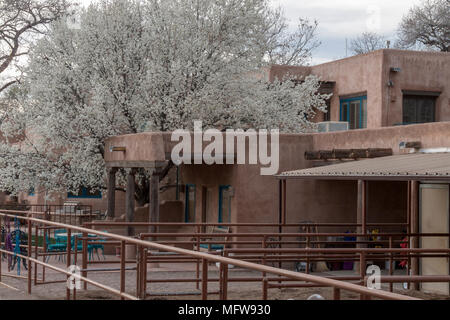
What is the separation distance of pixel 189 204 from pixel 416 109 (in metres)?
8.90

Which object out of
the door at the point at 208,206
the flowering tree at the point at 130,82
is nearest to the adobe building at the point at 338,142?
the door at the point at 208,206

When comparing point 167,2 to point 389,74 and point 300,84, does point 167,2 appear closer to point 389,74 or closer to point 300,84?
point 300,84

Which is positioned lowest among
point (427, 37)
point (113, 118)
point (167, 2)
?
point (113, 118)

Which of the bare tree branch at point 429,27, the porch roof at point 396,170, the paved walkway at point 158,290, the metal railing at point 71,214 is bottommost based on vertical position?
the paved walkway at point 158,290

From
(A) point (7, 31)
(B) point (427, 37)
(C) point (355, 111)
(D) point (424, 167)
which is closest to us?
Answer: (D) point (424, 167)

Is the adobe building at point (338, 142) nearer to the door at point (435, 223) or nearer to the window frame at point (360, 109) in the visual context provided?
the window frame at point (360, 109)

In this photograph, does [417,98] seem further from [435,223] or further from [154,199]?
[435,223]

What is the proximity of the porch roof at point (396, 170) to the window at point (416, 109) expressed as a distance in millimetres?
10645

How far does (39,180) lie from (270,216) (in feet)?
28.9

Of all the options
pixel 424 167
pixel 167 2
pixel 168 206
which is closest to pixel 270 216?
pixel 168 206

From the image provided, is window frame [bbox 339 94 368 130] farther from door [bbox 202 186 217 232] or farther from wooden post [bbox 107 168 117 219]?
wooden post [bbox 107 168 117 219]

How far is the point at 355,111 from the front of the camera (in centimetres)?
2816

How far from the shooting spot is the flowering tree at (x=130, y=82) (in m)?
24.4

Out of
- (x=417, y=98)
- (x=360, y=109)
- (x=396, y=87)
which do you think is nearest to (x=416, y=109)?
(x=417, y=98)
